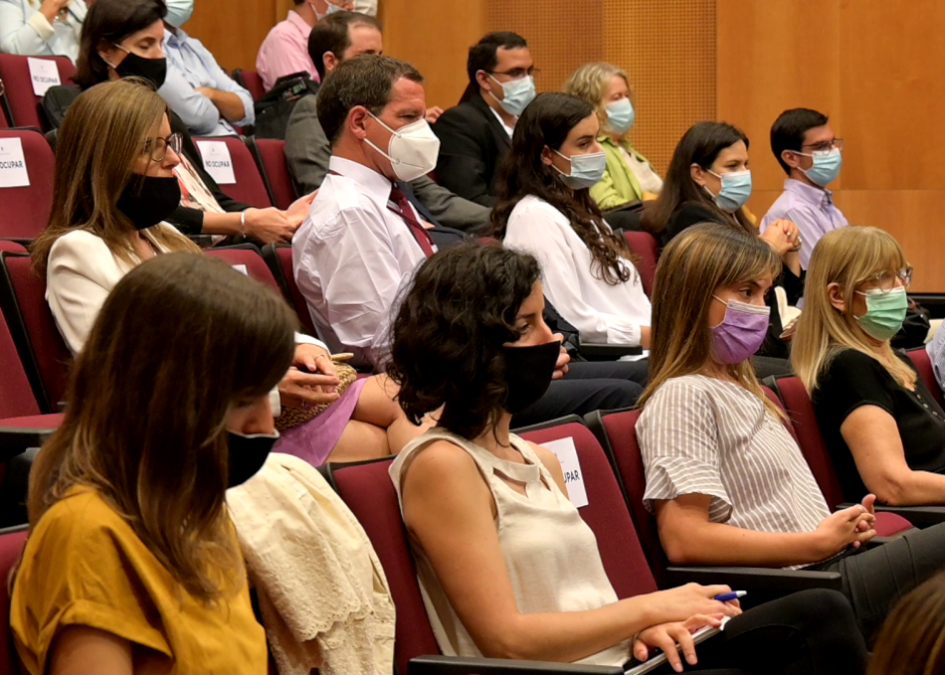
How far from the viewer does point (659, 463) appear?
7.45 ft

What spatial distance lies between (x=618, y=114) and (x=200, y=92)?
167 cm

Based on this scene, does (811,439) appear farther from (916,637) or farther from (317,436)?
(916,637)

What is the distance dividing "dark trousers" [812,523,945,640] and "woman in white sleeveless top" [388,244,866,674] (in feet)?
1.39

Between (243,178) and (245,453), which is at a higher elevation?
(245,453)

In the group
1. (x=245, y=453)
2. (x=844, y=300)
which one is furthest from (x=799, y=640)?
(x=844, y=300)

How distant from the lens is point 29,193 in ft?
10.3

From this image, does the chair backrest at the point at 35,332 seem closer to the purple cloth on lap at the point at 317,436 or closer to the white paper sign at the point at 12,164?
the purple cloth on lap at the point at 317,436

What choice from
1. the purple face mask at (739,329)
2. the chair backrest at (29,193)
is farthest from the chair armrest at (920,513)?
the chair backrest at (29,193)

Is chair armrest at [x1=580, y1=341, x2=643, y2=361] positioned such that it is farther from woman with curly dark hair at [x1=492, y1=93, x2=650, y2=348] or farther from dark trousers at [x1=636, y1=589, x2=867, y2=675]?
dark trousers at [x1=636, y1=589, x2=867, y2=675]

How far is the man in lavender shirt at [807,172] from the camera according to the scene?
15.6 ft

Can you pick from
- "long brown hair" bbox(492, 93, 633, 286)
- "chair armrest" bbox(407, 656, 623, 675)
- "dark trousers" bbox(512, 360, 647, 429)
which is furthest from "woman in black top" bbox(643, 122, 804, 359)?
"chair armrest" bbox(407, 656, 623, 675)

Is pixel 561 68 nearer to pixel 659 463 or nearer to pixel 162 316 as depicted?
pixel 659 463

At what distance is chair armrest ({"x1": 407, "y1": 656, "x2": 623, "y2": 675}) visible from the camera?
157cm

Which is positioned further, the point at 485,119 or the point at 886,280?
the point at 485,119
